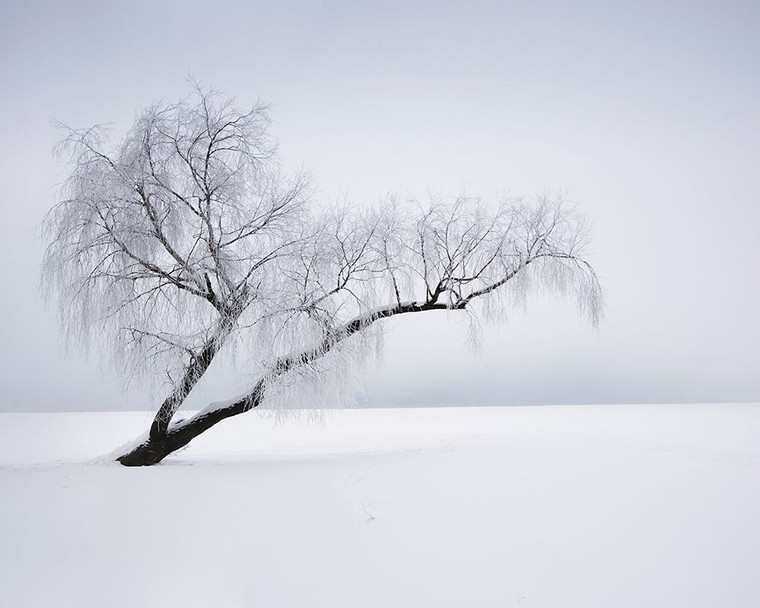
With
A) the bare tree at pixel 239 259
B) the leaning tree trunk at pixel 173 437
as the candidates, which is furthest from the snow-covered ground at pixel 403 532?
the bare tree at pixel 239 259

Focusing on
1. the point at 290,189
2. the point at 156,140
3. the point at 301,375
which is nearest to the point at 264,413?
the point at 301,375

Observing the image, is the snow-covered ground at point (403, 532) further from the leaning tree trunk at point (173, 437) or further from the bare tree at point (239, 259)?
the bare tree at point (239, 259)

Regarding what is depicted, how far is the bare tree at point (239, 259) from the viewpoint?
6.71 meters

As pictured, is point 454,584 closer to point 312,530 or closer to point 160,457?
point 312,530

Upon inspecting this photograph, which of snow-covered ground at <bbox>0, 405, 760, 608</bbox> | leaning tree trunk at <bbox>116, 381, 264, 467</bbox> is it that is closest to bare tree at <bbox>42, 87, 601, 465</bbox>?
leaning tree trunk at <bbox>116, 381, 264, 467</bbox>

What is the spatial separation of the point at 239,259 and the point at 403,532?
4.03 metres

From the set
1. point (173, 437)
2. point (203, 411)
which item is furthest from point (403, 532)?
point (173, 437)

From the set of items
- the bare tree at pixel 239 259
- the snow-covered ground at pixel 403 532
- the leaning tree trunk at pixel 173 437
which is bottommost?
the snow-covered ground at pixel 403 532

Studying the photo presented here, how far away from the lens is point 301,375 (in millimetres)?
6660

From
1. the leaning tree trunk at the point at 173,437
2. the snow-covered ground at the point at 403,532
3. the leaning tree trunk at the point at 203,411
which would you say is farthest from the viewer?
the leaning tree trunk at the point at 173,437

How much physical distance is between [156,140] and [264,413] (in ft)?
11.8

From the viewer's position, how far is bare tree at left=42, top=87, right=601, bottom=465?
6.71 metres

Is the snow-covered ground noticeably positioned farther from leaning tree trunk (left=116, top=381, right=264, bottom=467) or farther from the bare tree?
the bare tree

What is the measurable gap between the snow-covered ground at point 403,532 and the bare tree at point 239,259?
1368 mm
